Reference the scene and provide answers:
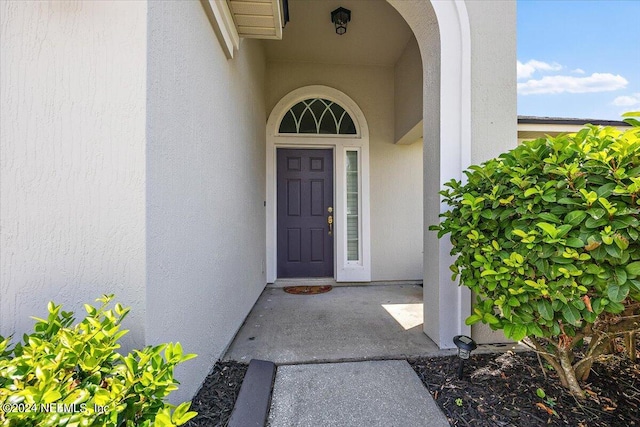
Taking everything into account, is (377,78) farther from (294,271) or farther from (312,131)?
(294,271)

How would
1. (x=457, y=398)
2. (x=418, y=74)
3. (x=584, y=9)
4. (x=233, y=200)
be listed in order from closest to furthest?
1. (x=457, y=398)
2. (x=233, y=200)
3. (x=418, y=74)
4. (x=584, y=9)

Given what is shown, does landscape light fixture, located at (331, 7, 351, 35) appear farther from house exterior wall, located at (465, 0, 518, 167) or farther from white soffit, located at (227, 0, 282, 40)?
→ house exterior wall, located at (465, 0, 518, 167)

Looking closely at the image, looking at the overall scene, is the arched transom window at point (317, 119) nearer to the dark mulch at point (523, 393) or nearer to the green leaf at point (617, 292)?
the dark mulch at point (523, 393)

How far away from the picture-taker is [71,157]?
1.02 meters

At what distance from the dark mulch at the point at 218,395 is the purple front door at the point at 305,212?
2.32 metres

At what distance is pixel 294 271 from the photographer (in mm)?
4109

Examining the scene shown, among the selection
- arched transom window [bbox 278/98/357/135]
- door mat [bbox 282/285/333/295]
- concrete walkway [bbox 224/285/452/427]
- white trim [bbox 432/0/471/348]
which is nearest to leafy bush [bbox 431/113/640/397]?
white trim [bbox 432/0/471/348]

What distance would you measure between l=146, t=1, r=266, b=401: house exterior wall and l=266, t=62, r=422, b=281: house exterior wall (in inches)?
66.7

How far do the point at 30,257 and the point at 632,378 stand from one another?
3157 millimetres

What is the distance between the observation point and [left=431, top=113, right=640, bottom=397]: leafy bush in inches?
42.8

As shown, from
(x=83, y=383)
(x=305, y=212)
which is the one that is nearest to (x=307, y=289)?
(x=305, y=212)

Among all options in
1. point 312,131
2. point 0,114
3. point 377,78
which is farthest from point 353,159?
point 0,114

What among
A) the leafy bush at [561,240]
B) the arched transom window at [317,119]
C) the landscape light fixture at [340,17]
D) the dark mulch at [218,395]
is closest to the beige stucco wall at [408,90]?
the arched transom window at [317,119]

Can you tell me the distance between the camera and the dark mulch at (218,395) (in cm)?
132
